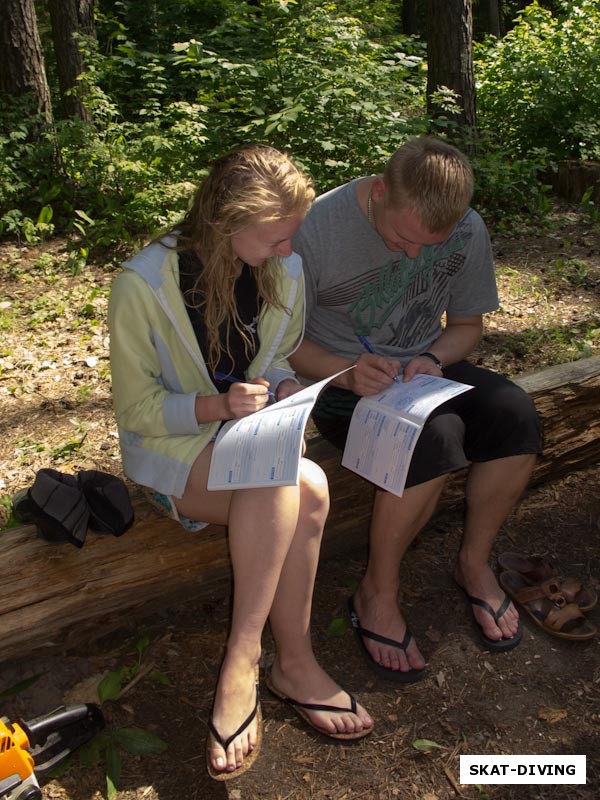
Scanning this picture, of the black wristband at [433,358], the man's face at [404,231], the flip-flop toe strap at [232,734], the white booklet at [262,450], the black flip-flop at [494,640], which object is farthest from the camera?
the black wristband at [433,358]

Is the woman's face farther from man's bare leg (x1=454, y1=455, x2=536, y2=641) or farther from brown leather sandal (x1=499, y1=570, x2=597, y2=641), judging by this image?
brown leather sandal (x1=499, y1=570, x2=597, y2=641)

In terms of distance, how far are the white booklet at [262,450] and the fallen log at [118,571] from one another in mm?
481

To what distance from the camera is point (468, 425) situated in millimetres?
2598

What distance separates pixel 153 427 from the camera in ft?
7.25

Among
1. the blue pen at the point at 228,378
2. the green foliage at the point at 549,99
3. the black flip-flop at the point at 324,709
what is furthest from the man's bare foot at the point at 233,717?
the green foliage at the point at 549,99

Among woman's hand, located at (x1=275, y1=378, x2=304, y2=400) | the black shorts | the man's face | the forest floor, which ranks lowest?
the forest floor

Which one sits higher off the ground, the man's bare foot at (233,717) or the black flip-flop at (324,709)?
the man's bare foot at (233,717)

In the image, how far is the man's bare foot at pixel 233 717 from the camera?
6.86ft

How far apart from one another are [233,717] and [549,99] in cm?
740

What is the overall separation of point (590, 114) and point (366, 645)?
22.8ft

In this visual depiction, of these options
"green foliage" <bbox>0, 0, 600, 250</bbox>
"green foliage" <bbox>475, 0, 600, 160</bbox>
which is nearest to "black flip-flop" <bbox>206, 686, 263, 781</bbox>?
"green foliage" <bbox>0, 0, 600, 250</bbox>

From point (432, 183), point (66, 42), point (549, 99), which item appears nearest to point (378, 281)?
point (432, 183)

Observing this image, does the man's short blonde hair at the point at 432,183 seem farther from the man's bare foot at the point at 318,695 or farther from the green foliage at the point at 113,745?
the green foliage at the point at 113,745

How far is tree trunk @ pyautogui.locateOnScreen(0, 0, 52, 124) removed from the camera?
5.93m
